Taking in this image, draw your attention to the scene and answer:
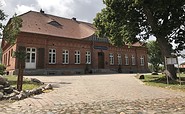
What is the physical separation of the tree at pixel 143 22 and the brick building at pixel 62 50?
34.5 feet

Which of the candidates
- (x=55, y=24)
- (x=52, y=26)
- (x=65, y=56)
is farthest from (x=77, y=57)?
(x=55, y=24)

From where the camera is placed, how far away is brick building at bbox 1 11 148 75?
2534 centimetres

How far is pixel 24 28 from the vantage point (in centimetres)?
2552

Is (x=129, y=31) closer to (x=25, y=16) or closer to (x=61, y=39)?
(x=61, y=39)

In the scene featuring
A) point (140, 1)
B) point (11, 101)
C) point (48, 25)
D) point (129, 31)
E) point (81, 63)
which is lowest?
point (11, 101)

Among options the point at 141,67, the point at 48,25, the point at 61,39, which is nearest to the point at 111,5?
the point at 61,39

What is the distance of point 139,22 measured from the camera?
1772 cm

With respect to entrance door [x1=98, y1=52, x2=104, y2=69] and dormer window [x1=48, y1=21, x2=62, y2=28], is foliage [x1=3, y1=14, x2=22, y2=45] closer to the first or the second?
dormer window [x1=48, y1=21, x2=62, y2=28]

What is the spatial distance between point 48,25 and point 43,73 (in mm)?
8440

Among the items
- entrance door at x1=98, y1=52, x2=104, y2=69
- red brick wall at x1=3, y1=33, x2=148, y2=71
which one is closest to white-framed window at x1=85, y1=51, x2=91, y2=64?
red brick wall at x1=3, y1=33, x2=148, y2=71

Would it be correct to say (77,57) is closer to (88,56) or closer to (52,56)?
(88,56)

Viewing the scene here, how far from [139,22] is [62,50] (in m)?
14.2

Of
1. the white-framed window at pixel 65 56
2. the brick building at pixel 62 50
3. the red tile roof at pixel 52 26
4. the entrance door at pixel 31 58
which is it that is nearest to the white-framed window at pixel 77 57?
the brick building at pixel 62 50

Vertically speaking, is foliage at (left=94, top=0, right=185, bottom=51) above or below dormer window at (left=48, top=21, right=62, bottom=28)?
below
